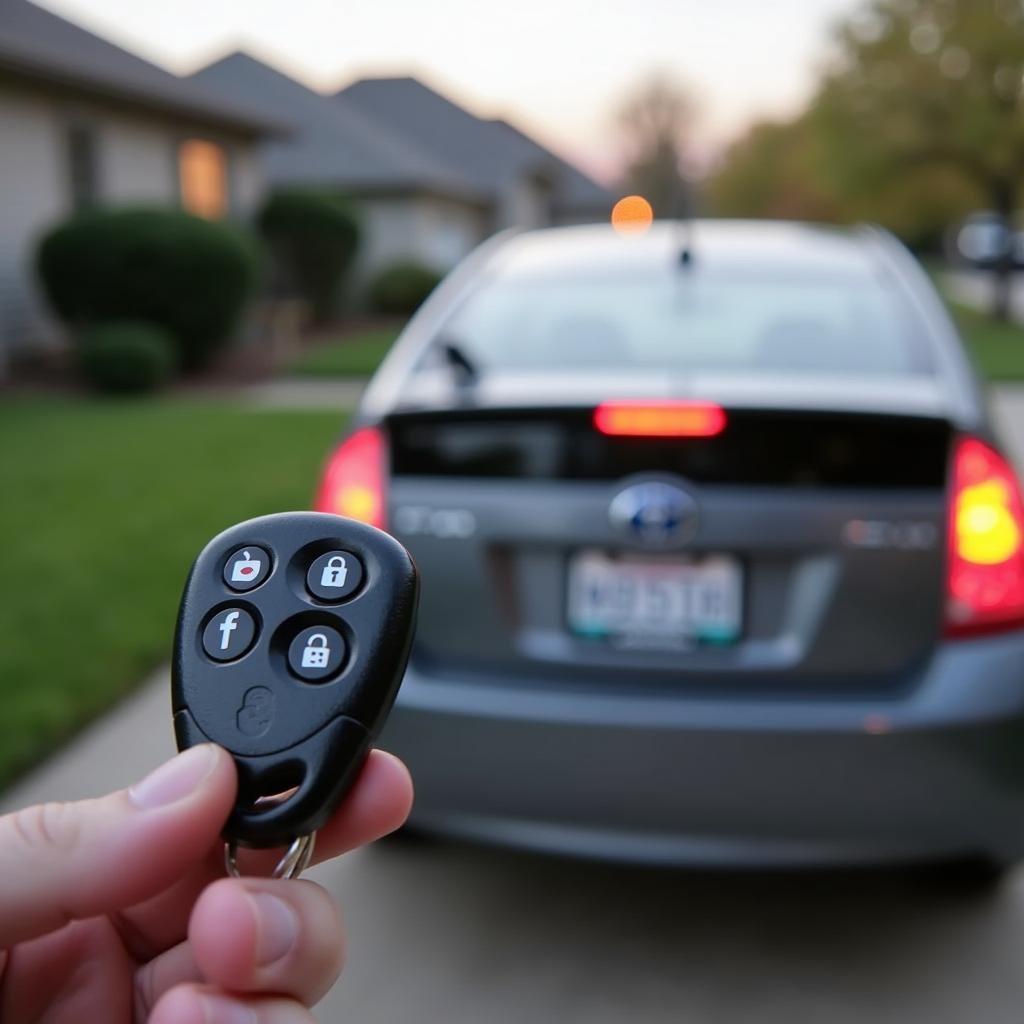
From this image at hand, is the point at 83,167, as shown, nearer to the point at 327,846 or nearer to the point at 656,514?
the point at 656,514

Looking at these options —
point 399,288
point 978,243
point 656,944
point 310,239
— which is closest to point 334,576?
point 656,944

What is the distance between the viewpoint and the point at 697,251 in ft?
12.0

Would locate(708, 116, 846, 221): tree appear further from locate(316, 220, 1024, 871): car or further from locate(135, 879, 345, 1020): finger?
locate(135, 879, 345, 1020): finger

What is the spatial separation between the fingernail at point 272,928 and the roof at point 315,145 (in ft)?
91.2

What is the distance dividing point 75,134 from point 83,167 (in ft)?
1.54

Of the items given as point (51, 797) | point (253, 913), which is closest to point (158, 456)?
point (51, 797)

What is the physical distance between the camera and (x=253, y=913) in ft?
3.02

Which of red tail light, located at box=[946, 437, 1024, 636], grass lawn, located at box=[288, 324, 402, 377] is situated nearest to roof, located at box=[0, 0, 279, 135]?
grass lawn, located at box=[288, 324, 402, 377]

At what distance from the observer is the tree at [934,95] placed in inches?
976

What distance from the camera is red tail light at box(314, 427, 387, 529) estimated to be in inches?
104

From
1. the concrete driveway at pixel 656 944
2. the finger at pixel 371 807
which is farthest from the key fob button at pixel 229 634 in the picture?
the concrete driveway at pixel 656 944

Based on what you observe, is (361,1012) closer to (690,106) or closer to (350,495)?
(350,495)

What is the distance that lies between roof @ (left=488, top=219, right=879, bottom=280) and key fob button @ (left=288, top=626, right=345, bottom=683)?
2631 mm

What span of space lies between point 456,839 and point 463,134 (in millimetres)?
37011
